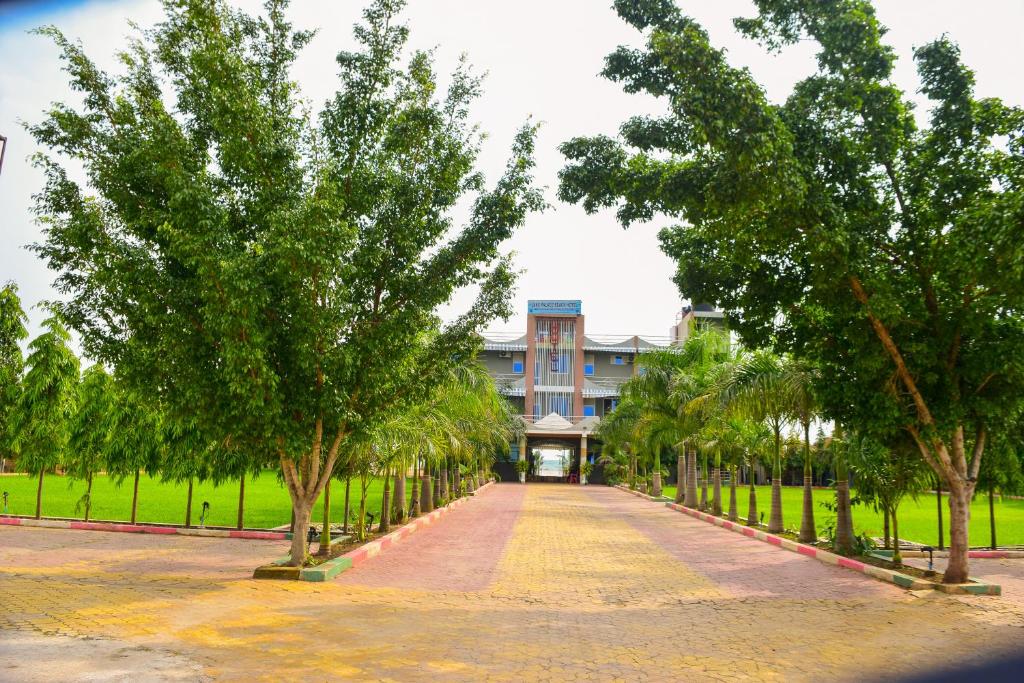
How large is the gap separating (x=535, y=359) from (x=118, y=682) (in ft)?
210

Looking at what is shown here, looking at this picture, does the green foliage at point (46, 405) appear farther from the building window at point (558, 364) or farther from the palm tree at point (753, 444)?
the building window at point (558, 364)

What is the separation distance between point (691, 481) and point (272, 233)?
22416mm

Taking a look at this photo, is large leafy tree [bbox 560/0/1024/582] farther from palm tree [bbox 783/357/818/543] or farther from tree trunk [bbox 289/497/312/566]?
A: tree trunk [bbox 289/497/312/566]

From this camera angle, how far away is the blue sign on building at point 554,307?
69.9 metres

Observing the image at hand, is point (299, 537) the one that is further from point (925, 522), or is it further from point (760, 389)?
point (925, 522)

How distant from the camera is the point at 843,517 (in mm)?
15539

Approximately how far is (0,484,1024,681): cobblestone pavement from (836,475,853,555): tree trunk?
808 mm

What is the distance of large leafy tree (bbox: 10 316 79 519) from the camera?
19.4 metres

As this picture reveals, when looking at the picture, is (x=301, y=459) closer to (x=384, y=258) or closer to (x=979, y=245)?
(x=384, y=258)

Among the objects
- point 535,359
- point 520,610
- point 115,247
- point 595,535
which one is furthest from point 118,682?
point 535,359

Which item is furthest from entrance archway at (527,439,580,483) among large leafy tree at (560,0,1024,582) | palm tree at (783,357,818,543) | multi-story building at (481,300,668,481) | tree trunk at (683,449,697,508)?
large leafy tree at (560,0,1024,582)

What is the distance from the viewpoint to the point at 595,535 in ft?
64.6

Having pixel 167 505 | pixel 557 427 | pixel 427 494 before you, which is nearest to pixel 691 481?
pixel 427 494

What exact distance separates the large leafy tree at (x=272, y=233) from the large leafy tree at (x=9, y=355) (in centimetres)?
879
